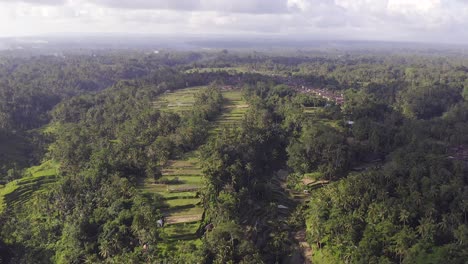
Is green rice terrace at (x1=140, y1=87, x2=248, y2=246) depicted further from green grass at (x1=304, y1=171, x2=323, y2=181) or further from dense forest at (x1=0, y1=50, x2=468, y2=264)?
green grass at (x1=304, y1=171, x2=323, y2=181)

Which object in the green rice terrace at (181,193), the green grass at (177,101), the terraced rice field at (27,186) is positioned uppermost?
the green grass at (177,101)

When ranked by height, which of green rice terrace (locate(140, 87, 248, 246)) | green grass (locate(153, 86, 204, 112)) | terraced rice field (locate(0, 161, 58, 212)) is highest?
green grass (locate(153, 86, 204, 112))

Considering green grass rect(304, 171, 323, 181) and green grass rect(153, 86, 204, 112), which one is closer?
green grass rect(304, 171, 323, 181)

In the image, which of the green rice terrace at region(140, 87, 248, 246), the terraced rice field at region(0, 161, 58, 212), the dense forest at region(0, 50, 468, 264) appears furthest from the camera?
the terraced rice field at region(0, 161, 58, 212)

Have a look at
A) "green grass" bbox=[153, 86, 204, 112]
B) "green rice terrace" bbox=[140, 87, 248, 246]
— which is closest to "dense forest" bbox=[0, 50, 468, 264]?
"green rice terrace" bbox=[140, 87, 248, 246]

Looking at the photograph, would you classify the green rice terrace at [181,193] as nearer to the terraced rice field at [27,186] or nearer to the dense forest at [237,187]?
the dense forest at [237,187]

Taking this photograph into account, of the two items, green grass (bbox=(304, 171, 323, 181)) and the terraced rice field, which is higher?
green grass (bbox=(304, 171, 323, 181))

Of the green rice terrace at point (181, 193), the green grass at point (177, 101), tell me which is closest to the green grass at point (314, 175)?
the green rice terrace at point (181, 193)
